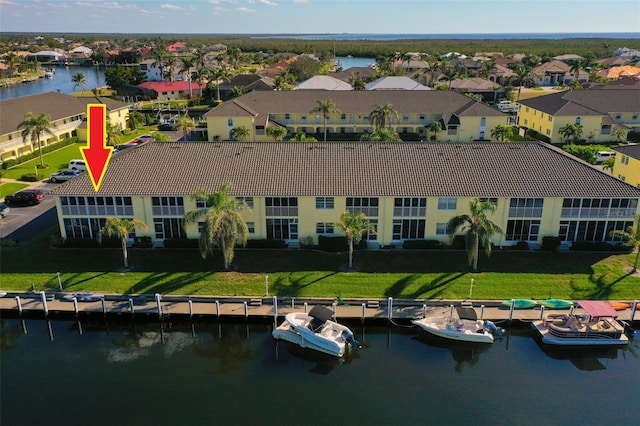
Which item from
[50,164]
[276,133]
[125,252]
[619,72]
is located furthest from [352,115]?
Answer: [619,72]

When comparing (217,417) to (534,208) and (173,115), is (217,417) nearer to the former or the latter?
(534,208)

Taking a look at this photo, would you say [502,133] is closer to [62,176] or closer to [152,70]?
[62,176]

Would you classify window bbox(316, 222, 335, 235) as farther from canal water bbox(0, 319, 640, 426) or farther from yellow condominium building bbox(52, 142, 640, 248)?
canal water bbox(0, 319, 640, 426)

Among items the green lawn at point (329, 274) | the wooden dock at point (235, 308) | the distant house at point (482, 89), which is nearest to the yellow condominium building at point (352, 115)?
the distant house at point (482, 89)

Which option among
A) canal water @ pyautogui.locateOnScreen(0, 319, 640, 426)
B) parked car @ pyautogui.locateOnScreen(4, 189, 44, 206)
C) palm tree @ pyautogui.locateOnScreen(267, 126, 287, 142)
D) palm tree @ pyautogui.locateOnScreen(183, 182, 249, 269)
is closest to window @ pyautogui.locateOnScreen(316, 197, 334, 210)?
palm tree @ pyautogui.locateOnScreen(183, 182, 249, 269)

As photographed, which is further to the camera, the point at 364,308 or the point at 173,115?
the point at 173,115

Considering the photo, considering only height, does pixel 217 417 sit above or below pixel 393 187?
below

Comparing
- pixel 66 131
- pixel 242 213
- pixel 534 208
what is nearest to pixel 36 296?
pixel 242 213
